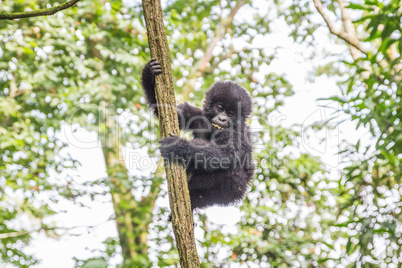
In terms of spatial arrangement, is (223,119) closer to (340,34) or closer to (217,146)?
(217,146)

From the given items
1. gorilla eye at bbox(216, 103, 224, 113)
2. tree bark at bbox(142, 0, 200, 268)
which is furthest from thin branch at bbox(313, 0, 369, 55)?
tree bark at bbox(142, 0, 200, 268)

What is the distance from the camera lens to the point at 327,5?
8.41m

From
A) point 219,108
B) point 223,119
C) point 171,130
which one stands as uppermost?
point 219,108

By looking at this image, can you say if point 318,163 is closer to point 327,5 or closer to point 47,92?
point 327,5

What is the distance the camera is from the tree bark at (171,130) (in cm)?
322

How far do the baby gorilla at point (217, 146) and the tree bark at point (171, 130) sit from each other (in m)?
0.49

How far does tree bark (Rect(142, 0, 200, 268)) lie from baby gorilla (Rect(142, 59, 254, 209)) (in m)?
0.49

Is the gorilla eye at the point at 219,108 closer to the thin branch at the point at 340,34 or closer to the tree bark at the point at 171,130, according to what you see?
the tree bark at the point at 171,130

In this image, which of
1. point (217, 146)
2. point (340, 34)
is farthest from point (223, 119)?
point (340, 34)

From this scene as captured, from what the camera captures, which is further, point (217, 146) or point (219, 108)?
point (219, 108)

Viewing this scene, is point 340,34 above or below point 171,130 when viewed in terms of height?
above

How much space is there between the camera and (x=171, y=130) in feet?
12.1

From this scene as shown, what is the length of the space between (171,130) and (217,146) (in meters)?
1.43

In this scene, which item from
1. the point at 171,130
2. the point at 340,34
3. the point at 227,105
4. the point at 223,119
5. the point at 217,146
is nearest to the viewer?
the point at 171,130
